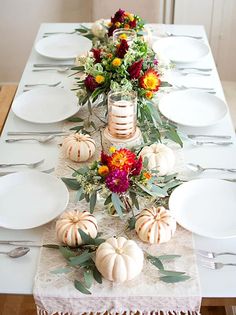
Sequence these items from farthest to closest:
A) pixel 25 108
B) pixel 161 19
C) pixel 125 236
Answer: pixel 161 19
pixel 25 108
pixel 125 236

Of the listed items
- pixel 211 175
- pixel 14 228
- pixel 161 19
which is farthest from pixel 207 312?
pixel 161 19

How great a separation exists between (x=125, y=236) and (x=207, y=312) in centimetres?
78

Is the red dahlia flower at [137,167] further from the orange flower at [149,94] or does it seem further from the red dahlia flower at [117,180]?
the orange flower at [149,94]

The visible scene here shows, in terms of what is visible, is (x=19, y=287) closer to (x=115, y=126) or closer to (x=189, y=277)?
(x=189, y=277)

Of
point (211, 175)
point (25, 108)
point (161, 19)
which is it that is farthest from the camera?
point (161, 19)

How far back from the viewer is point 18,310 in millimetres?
1846

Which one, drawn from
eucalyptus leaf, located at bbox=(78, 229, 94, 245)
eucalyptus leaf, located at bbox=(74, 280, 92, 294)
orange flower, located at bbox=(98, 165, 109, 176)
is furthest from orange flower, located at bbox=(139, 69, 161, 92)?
eucalyptus leaf, located at bbox=(74, 280, 92, 294)

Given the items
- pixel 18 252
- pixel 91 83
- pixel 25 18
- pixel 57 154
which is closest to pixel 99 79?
pixel 91 83

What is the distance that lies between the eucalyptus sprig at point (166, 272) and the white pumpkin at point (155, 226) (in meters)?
0.05

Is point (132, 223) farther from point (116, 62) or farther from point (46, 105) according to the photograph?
point (46, 105)

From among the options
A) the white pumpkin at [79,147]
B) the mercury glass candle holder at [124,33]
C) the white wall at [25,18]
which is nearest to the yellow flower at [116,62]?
the white pumpkin at [79,147]

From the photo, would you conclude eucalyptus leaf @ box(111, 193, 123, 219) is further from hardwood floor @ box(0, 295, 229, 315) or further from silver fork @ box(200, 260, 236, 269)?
hardwood floor @ box(0, 295, 229, 315)

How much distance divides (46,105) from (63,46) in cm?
54

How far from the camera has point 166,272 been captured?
3.61 ft
